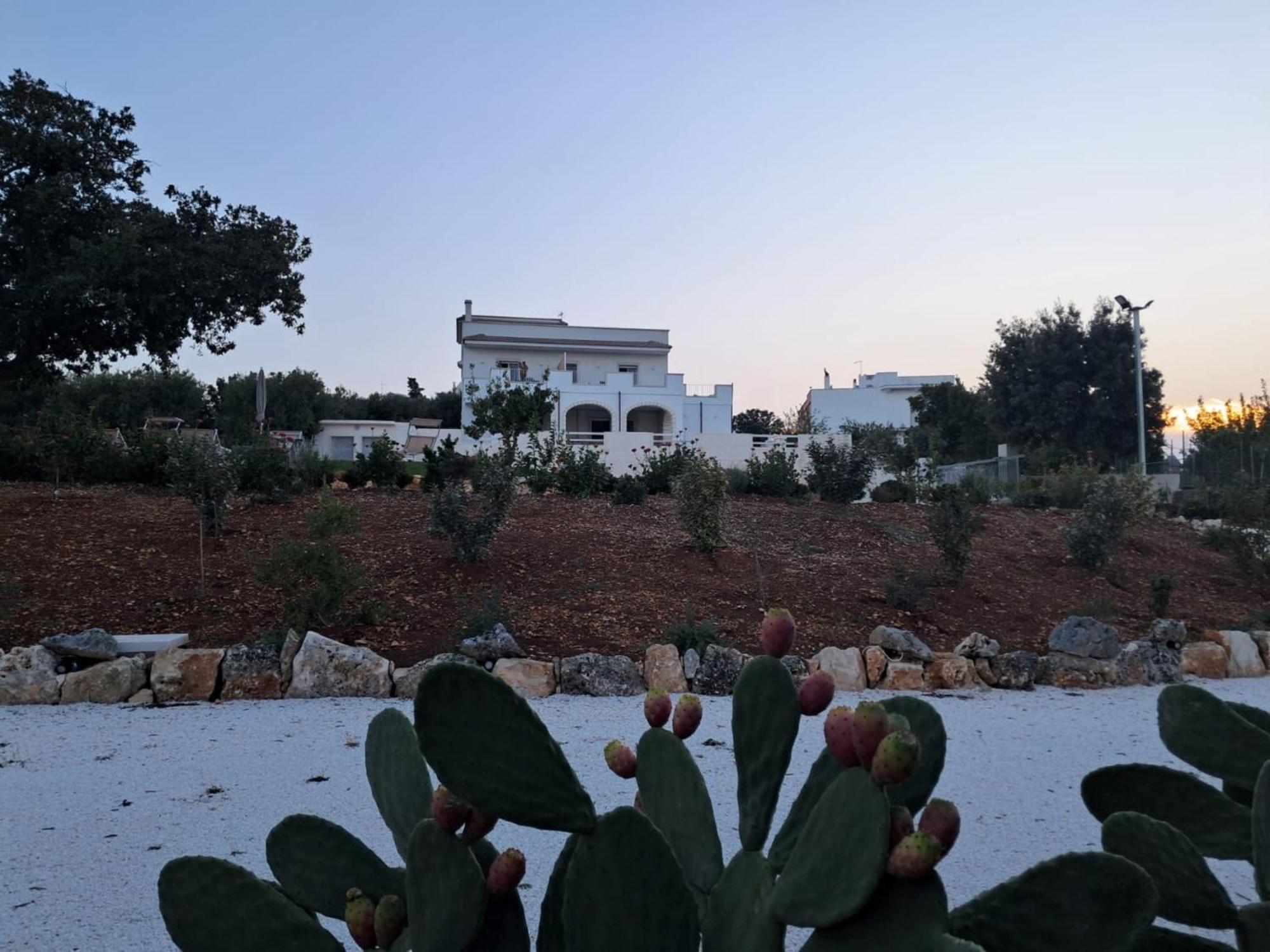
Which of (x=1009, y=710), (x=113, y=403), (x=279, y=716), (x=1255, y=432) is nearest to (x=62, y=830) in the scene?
(x=279, y=716)

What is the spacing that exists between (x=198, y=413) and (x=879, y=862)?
43.8 meters

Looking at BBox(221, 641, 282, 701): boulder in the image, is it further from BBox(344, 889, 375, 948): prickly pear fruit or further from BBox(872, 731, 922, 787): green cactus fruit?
BBox(872, 731, 922, 787): green cactus fruit

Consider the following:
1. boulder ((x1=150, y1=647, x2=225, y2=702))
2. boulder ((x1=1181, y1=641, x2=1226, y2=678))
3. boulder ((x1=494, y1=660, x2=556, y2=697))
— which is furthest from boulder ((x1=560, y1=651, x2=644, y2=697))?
boulder ((x1=1181, y1=641, x2=1226, y2=678))

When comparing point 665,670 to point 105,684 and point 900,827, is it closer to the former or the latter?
point 105,684

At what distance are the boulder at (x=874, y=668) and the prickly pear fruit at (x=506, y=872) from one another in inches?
240

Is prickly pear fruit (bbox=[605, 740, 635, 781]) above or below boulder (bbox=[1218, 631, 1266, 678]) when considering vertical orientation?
above

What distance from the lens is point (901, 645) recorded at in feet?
23.4

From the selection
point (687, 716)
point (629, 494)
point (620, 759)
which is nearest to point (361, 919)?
point (620, 759)

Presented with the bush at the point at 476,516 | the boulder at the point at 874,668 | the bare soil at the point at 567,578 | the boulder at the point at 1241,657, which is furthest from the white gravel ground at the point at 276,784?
the bush at the point at 476,516

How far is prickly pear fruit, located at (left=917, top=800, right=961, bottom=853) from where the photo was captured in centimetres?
94

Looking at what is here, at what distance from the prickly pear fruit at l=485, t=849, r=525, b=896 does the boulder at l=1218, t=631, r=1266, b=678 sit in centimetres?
811

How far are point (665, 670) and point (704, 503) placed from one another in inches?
121

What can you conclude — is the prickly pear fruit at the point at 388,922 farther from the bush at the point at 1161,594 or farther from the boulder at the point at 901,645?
the bush at the point at 1161,594

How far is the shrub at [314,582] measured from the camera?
7.06 m
